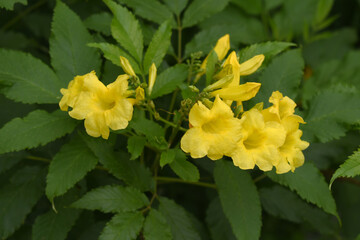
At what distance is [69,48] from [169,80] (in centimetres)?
56

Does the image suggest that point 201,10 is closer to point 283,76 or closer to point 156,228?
point 283,76

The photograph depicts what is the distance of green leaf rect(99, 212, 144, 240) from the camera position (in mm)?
1631

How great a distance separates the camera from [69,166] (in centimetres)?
171

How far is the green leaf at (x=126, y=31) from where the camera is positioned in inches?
68.9

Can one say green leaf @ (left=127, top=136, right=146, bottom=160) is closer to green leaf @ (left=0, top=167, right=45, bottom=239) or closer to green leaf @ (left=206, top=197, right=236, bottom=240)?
green leaf @ (left=0, top=167, right=45, bottom=239)

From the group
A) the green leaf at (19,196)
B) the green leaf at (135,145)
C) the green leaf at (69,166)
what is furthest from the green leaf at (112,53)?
the green leaf at (19,196)

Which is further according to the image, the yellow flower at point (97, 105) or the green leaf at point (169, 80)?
the green leaf at point (169, 80)

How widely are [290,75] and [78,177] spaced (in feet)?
4.03

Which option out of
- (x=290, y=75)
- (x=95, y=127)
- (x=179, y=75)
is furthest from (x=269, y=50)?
(x=95, y=127)

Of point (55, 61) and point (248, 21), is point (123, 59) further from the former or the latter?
point (248, 21)

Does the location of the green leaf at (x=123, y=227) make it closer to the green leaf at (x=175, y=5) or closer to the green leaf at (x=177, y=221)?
the green leaf at (x=177, y=221)

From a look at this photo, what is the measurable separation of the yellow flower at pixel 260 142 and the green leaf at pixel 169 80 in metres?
0.44

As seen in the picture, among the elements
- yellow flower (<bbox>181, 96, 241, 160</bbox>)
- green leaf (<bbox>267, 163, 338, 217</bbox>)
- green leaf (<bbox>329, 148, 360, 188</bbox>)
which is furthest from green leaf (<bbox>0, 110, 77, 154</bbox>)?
green leaf (<bbox>329, 148, 360, 188</bbox>)

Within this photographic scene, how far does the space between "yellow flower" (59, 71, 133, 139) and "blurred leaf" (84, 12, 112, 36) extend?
663mm
